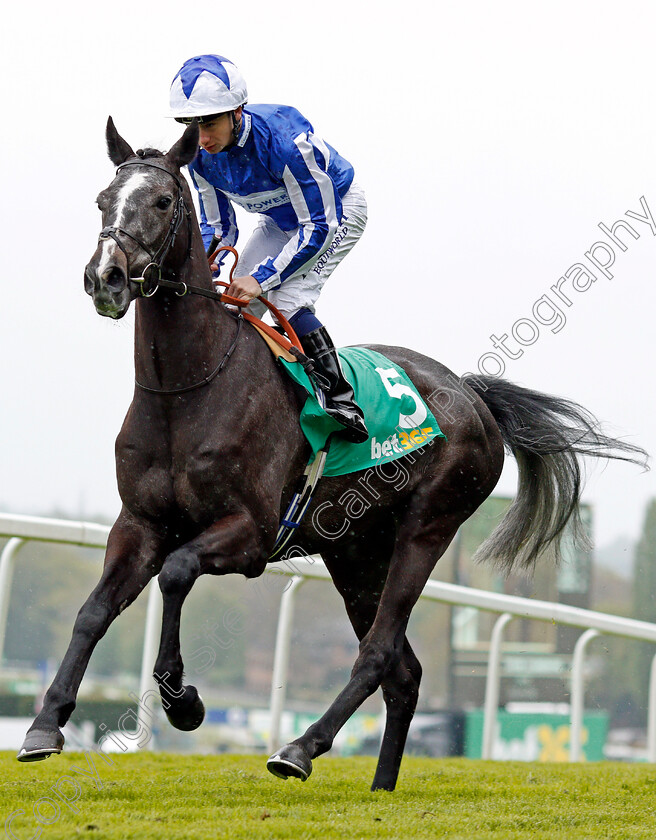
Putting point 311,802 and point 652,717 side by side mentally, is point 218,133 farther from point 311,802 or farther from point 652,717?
point 652,717

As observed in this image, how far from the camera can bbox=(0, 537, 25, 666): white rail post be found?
4535 mm

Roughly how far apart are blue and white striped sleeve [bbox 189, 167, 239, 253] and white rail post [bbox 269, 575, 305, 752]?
2.31m

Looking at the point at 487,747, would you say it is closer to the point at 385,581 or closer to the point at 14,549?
the point at 385,581

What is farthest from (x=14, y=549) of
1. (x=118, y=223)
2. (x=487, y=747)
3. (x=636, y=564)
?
(x=636, y=564)

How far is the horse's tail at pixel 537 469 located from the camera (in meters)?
4.81

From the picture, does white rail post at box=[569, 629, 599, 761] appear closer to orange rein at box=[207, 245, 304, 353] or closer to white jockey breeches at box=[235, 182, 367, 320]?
white jockey breeches at box=[235, 182, 367, 320]

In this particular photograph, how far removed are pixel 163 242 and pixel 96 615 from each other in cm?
113

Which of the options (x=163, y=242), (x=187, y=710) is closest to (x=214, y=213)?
(x=163, y=242)

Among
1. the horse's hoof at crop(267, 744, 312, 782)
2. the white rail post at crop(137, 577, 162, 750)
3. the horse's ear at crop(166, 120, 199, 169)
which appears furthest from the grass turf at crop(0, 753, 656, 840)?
the horse's ear at crop(166, 120, 199, 169)

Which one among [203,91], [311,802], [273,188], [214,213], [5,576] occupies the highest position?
[203,91]

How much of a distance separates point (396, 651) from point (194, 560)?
121cm

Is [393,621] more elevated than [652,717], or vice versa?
[393,621]

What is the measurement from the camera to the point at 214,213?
3803 millimetres

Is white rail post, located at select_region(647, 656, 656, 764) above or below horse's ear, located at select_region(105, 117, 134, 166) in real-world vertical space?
below
